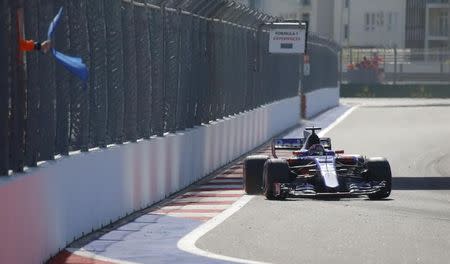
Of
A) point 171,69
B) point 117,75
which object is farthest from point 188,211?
point 171,69

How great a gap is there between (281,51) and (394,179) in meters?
14.3

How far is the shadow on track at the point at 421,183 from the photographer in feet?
72.4

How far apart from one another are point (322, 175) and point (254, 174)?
1.36 meters

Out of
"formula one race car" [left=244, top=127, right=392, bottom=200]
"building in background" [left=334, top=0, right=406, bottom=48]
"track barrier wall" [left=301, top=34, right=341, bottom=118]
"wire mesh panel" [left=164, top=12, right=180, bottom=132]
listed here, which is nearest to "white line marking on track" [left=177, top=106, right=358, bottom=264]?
"formula one race car" [left=244, top=127, right=392, bottom=200]

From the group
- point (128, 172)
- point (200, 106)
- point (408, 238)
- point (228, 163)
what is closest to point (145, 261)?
point (408, 238)

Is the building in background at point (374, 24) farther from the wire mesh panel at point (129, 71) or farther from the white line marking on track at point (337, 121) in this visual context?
the wire mesh panel at point (129, 71)

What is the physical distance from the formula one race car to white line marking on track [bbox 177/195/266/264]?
0.49 m

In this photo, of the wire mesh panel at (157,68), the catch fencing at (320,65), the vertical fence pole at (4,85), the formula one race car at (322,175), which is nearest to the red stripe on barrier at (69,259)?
the vertical fence pole at (4,85)

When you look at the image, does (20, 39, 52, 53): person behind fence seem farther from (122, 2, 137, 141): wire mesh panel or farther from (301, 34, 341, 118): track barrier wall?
(301, 34, 341, 118): track barrier wall

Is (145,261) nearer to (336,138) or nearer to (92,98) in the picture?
(92,98)

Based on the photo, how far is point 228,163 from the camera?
2772 cm

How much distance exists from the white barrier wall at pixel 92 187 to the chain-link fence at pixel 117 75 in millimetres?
184

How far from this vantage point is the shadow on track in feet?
72.4

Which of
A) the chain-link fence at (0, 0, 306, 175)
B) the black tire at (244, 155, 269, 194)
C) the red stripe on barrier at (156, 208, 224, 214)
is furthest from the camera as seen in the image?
the black tire at (244, 155, 269, 194)
